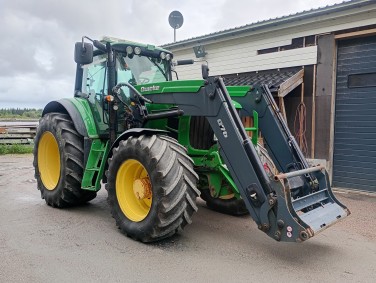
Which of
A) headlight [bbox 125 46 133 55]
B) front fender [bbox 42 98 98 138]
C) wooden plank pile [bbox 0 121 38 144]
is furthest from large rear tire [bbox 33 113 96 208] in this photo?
wooden plank pile [bbox 0 121 38 144]

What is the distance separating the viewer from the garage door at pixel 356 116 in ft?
25.0

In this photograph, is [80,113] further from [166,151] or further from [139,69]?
[166,151]

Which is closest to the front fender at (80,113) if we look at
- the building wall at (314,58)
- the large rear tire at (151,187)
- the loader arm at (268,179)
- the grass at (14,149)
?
the large rear tire at (151,187)

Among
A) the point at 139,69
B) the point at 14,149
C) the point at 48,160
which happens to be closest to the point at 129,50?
the point at 139,69

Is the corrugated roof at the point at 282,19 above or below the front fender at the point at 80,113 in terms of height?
above

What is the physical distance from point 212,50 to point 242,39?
1.16 m

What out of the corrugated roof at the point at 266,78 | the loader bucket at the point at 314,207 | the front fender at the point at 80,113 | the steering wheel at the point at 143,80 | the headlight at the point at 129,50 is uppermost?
the corrugated roof at the point at 266,78

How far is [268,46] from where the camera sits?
9.24 m

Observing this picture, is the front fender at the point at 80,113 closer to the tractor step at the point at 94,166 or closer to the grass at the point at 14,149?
the tractor step at the point at 94,166

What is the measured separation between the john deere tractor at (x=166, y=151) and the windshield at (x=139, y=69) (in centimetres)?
2

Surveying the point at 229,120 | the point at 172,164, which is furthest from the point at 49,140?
the point at 229,120

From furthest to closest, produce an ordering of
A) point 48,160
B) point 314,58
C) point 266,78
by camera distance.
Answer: point 266,78
point 314,58
point 48,160

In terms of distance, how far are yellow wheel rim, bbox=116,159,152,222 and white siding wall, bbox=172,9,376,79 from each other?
18.5 ft

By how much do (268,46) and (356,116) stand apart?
2876mm
